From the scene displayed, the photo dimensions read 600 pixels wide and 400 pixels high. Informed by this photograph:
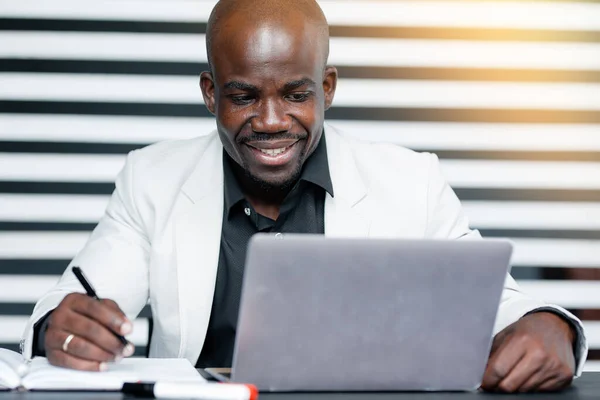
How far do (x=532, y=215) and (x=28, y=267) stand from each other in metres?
2.28

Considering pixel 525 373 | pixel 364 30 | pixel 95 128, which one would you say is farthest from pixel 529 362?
pixel 95 128

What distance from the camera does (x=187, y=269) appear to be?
2.72 m

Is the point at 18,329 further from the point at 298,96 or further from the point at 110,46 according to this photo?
the point at 298,96

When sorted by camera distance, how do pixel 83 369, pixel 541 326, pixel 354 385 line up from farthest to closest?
pixel 541 326 → pixel 83 369 → pixel 354 385

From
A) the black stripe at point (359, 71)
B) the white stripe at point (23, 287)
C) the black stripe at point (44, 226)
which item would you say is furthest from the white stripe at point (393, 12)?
the white stripe at point (23, 287)

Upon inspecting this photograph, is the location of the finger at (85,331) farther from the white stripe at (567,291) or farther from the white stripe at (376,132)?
the white stripe at (567,291)

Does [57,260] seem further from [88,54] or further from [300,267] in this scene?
[300,267]

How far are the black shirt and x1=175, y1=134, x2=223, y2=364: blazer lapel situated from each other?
0.04 metres

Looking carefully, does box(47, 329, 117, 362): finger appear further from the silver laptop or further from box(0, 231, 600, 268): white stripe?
box(0, 231, 600, 268): white stripe

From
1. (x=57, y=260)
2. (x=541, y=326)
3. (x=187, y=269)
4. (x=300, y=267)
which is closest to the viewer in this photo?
(x=300, y=267)

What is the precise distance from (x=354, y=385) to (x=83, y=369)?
58cm

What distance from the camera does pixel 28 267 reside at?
155 inches

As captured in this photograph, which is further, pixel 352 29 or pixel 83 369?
pixel 352 29

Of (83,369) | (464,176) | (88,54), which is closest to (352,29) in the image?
(464,176)
